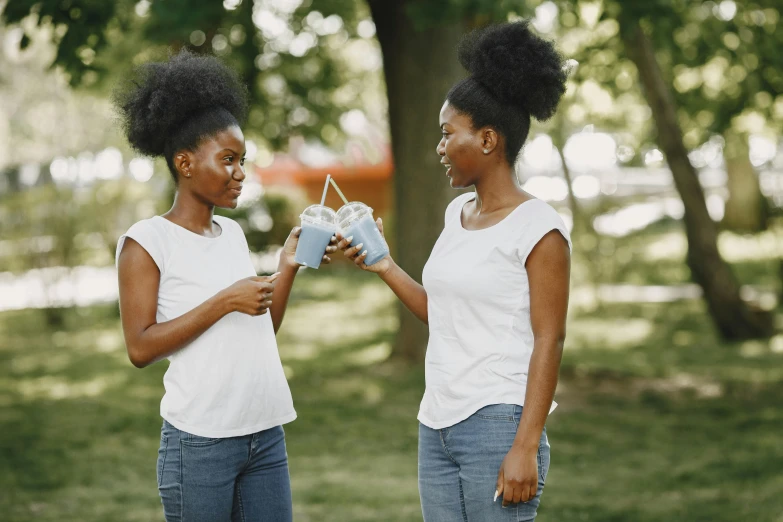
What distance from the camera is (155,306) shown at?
→ 257 centimetres

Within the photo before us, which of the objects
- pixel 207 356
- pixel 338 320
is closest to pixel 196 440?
pixel 207 356

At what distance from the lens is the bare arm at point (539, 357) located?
236cm

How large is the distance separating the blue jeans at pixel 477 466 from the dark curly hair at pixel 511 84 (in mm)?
738

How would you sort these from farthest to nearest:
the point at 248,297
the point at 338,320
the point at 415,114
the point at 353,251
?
the point at 338,320 < the point at 415,114 < the point at 353,251 < the point at 248,297

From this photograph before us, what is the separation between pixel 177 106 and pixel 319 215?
522mm

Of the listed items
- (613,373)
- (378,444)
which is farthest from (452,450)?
(613,373)

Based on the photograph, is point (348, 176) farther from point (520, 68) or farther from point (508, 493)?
point (508, 493)

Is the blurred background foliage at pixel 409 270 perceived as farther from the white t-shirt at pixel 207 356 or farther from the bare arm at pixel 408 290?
the bare arm at pixel 408 290

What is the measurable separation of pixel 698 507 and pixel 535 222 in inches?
143

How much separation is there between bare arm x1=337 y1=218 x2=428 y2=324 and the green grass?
2770 mm

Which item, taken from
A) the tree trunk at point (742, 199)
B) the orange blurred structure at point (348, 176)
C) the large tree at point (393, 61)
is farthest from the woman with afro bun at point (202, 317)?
the tree trunk at point (742, 199)

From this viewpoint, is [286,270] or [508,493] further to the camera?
[286,270]

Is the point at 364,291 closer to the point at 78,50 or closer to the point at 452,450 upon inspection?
the point at 78,50

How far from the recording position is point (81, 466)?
645 cm
